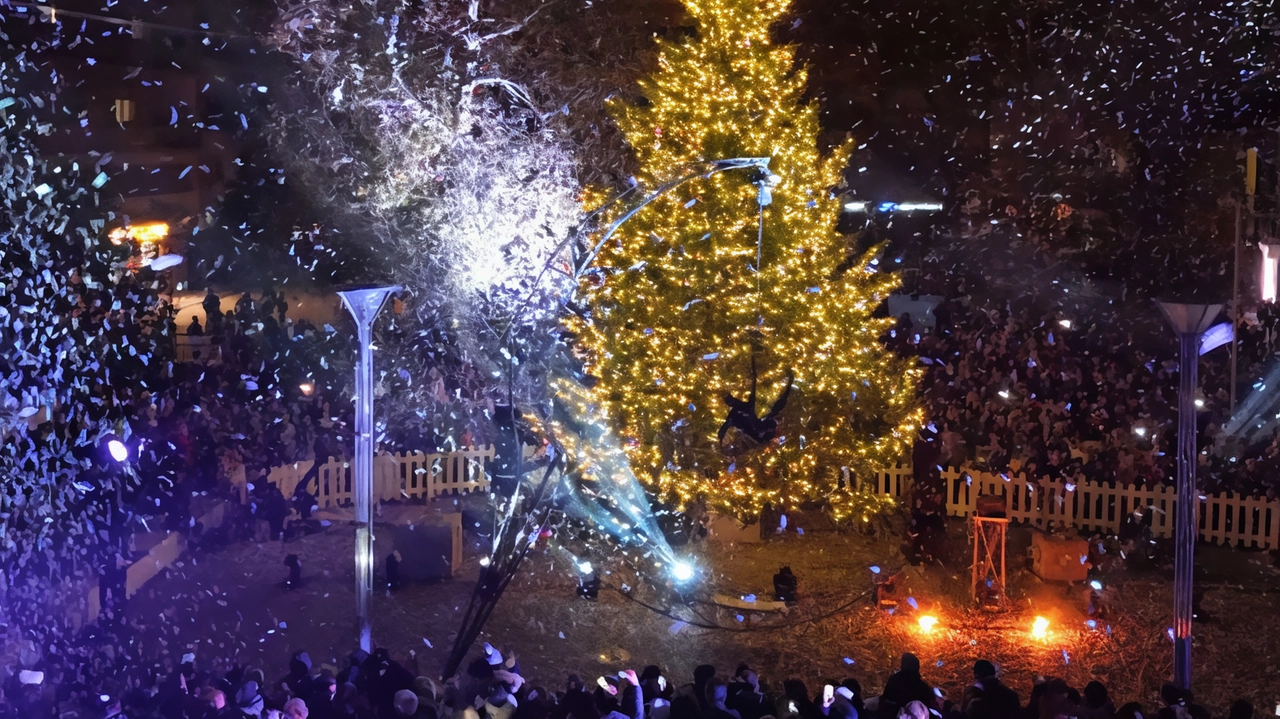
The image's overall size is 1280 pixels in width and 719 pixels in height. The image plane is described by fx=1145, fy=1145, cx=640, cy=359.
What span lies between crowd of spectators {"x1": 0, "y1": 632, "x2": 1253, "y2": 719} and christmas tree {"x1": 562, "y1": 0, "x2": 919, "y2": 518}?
5.79 metres

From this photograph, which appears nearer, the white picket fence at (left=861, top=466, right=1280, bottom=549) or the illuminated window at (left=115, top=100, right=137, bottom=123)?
the white picket fence at (left=861, top=466, right=1280, bottom=549)

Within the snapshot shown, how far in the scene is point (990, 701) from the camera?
7.25m

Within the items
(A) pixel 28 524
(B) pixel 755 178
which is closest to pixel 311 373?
(B) pixel 755 178

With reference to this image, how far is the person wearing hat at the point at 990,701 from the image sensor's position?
706 cm

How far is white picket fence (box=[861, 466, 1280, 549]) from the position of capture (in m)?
13.6

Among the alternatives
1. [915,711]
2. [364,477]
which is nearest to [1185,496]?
[915,711]

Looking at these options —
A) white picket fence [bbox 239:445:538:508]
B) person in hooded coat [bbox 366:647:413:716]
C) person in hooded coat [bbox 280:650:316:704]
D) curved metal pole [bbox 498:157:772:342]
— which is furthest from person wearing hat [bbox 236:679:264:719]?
white picket fence [bbox 239:445:538:508]

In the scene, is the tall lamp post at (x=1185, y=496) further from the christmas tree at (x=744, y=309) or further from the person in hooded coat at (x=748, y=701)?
the christmas tree at (x=744, y=309)

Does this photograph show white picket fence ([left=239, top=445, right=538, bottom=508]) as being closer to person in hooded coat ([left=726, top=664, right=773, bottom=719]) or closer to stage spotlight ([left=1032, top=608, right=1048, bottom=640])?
stage spotlight ([left=1032, top=608, right=1048, bottom=640])

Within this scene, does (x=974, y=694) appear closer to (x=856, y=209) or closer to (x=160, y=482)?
(x=160, y=482)

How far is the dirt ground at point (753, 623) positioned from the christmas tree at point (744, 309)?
3.95 ft

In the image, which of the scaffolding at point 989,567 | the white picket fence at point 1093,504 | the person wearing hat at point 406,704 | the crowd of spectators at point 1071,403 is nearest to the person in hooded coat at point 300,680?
the person wearing hat at point 406,704

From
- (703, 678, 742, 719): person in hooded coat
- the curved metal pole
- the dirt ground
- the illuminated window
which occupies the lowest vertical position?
the dirt ground

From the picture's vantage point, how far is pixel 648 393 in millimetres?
13547
